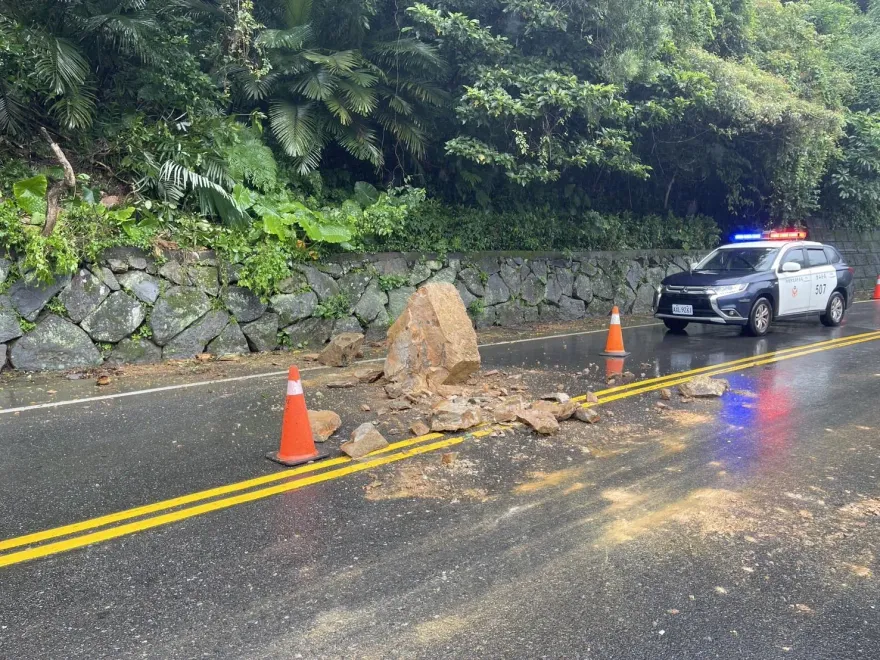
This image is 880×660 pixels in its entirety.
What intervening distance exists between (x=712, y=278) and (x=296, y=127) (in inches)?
301

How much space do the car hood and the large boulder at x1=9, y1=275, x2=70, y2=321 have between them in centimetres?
993

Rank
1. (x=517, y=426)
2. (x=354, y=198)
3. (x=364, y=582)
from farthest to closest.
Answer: (x=354, y=198) < (x=517, y=426) < (x=364, y=582)

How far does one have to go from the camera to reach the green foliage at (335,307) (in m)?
11.6

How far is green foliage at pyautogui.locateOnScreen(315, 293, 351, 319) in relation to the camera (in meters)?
11.6

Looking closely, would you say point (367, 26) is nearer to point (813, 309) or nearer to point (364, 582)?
point (813, 309)

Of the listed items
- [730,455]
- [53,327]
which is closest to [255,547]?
[730,455]

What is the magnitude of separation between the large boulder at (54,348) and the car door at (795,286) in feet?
37.1

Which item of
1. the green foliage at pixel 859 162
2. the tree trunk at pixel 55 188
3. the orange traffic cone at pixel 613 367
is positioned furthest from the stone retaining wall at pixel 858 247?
the tree trunk at pixel 55 188

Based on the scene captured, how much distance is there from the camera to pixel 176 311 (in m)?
10.2

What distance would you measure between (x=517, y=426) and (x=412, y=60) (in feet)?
27.6

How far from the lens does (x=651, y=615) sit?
3.24 meters

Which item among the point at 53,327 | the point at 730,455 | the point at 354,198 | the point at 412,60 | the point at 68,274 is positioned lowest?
the point at 730,455

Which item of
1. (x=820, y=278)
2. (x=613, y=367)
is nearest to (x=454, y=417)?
(x=613, y=367)

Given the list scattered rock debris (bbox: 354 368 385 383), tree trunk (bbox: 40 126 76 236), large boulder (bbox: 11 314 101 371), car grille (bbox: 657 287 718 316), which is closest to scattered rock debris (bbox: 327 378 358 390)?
scattered rock debris (bbox: 354 368 385 383)
